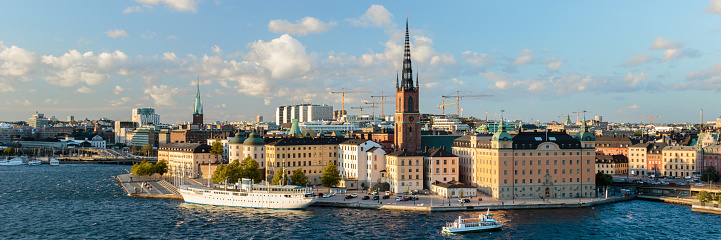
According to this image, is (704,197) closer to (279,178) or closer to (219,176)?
(279,178)

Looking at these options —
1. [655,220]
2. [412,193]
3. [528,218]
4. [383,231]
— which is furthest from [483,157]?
[383,231]

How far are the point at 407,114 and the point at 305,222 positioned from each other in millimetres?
51803

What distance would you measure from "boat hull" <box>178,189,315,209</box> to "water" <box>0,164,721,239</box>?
2053mm

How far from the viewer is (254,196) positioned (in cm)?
9850

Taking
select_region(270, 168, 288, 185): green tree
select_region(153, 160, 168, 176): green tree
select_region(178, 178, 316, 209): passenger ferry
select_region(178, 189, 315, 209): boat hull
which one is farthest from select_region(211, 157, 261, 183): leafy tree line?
select_region(153, 160, 168, 176): green tree

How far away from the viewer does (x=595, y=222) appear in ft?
279

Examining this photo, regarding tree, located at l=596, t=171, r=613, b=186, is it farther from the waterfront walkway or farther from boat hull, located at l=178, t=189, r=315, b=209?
boat hull, located at l=178, t=189, r=315, b=209

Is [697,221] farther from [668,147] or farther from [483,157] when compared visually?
[668,147]

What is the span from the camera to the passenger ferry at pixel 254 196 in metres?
96.9

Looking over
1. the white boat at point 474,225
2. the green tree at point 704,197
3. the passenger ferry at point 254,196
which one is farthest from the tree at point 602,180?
the passenger ferry at point 254,196

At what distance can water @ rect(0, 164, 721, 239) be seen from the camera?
3007 inches

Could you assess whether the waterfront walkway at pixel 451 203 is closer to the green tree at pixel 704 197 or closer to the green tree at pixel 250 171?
the green tree at pixel 704 197

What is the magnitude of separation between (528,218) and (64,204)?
66.9m

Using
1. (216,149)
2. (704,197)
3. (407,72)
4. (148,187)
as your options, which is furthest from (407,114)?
(704,197)
